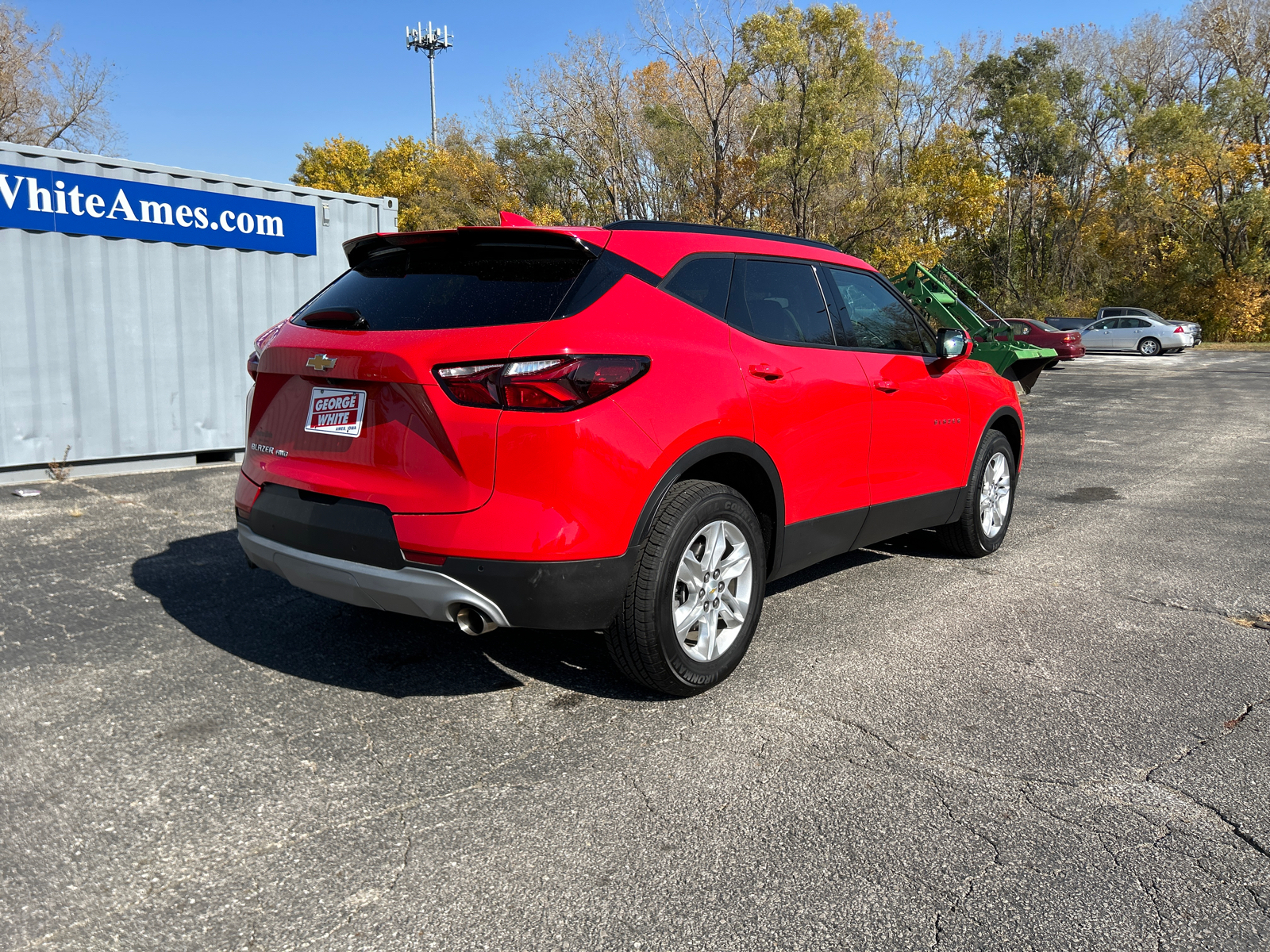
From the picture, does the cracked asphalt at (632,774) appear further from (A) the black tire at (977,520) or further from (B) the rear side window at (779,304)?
(B) the rear side window at (779,304)

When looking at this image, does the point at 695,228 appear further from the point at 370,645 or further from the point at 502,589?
the point at 370,645

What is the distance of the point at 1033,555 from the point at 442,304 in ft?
14.5

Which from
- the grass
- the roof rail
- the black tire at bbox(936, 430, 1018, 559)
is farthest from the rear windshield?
the grass

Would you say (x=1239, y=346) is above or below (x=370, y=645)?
above

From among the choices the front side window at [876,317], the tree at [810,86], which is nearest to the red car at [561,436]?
the front side window at [876,317]

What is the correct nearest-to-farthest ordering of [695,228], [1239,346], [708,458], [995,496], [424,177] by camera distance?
[708,458], [695,228], [995,496], [1239,346], [424,177]

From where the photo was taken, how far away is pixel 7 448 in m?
7.88

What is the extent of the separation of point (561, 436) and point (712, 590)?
38.4 inches

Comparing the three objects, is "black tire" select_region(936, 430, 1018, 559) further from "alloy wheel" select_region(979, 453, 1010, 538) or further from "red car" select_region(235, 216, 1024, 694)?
"red car" select_region(235, 216, 1024, 694)

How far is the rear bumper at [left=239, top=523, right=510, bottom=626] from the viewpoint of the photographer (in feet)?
9.72

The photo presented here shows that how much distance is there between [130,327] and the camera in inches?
339

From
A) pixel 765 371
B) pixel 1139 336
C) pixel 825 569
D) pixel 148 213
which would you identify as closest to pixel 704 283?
pixel 765 371

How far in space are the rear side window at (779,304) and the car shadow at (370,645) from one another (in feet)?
5.20

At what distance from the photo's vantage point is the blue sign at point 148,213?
7781 mm
